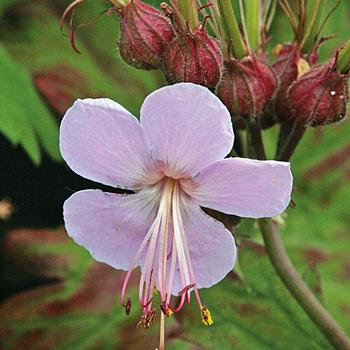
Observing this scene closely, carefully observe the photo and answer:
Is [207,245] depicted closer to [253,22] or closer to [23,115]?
[253,22]

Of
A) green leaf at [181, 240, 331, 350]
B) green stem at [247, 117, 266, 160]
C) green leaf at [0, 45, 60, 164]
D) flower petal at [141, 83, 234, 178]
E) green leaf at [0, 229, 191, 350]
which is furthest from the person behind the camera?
green leaf at [0, 229, 191, 350]

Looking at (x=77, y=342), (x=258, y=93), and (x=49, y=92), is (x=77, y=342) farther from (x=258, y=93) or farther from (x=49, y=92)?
(x=258, y=93)

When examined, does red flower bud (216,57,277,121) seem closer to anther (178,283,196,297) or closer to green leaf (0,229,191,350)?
anther (178,283,196,297)

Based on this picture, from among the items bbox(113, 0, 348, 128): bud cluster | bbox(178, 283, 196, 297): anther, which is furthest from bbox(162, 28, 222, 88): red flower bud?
bbox(178, 283, 196, 297): anther

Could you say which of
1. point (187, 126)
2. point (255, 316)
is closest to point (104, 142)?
point (187, 126)

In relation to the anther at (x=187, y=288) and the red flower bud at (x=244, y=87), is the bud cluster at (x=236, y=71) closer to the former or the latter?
the red flower bud at (x=244, y=87)

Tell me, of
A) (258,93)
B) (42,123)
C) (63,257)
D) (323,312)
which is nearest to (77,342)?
(63,257)

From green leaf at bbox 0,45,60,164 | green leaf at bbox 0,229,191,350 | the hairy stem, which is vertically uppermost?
the hairy stem
